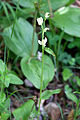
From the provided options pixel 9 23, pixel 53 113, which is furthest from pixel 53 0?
pixel 53 113

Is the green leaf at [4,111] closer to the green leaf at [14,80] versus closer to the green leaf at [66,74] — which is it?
the green leaf at [14,80]

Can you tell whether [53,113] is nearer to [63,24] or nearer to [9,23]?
[63,24]

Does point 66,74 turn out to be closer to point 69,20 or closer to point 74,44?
point 74,44

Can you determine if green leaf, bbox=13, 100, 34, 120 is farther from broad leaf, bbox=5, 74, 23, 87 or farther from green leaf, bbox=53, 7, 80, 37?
green leaf, bbox=53, 7, 80, 37

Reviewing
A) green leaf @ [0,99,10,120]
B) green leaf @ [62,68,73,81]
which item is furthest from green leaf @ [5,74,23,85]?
green leaf @ [62,68,73,81]

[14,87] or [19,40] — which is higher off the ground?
[19,40]

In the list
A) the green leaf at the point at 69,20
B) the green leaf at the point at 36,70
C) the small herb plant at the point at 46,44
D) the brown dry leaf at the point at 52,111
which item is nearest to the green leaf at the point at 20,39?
the small herb plant at the point at 46,44
